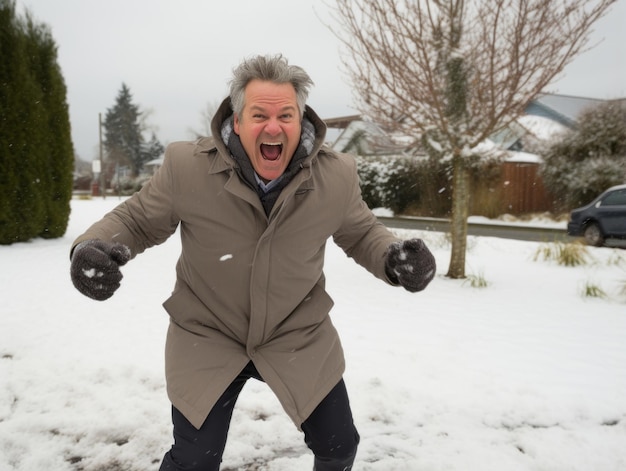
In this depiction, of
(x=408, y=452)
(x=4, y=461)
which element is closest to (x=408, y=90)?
(x=408, y=452)

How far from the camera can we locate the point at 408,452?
2.94 metres

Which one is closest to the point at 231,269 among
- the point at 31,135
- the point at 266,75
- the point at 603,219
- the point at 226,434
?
the point at 226,434

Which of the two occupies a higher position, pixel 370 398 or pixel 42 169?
pixel 42 169

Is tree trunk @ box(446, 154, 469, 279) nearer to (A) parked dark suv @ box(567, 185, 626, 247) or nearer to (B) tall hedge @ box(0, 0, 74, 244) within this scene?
(A) parked dark suv @ box(567, 185, 626, 247)

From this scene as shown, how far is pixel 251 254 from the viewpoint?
1.94m

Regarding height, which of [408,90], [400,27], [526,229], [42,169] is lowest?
[526,229]

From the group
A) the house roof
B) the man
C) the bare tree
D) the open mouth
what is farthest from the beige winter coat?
the house roof

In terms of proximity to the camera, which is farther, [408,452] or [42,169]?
[42,169]

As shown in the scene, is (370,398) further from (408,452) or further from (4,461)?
(4,461)

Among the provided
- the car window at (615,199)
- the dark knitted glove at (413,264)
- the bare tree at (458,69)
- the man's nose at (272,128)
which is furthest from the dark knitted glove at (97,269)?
the car window at (615,199)

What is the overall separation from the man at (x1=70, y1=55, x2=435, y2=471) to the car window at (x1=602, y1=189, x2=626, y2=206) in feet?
40.8

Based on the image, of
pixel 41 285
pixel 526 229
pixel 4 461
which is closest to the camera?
pixel 4 461

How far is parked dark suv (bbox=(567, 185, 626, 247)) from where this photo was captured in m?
12.2

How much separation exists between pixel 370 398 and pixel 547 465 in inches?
46.5
